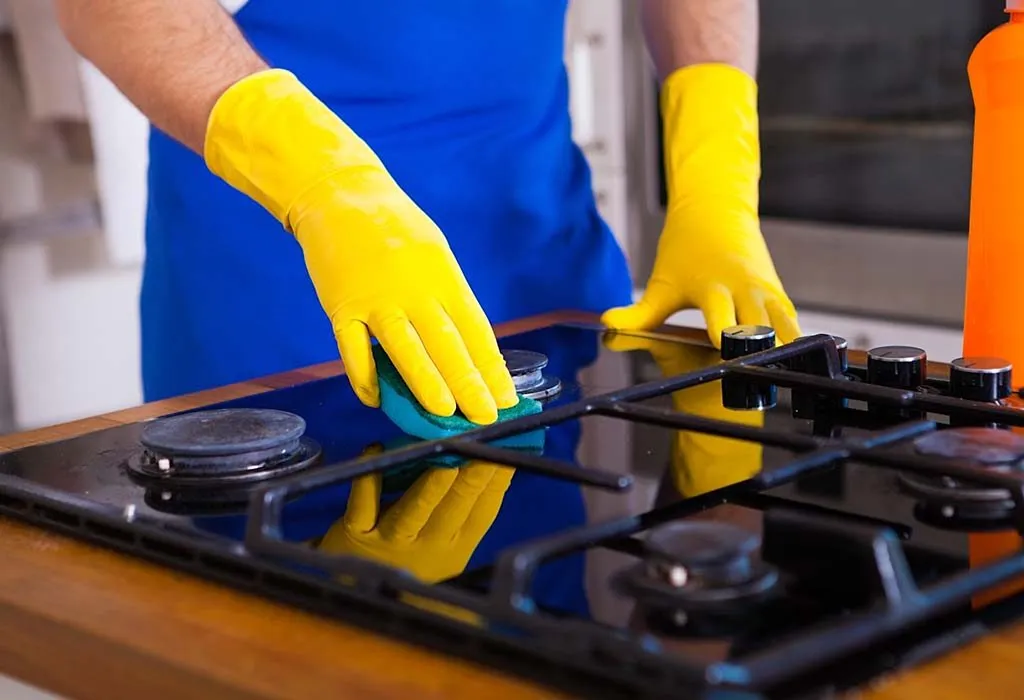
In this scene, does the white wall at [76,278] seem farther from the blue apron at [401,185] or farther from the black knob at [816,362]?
the black knob at [816,362]

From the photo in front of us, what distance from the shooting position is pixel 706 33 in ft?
4.68

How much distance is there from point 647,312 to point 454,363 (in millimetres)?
354

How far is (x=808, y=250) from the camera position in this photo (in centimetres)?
200

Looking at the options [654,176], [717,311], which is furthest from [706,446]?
[654,176]

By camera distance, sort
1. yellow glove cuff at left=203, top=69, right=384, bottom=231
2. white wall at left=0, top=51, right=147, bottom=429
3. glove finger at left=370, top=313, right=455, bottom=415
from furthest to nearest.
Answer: white wall at left=0, top=51, right=147, bottom=429 → yellow glove cuff at left=203, top=69, right=384, bottom=231 → glove finger at left=370, top=313, right=455, bottom=415

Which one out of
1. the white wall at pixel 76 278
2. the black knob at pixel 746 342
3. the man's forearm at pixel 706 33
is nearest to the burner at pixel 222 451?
the black knob at pixel 746 342

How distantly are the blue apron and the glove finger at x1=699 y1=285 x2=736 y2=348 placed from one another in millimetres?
264

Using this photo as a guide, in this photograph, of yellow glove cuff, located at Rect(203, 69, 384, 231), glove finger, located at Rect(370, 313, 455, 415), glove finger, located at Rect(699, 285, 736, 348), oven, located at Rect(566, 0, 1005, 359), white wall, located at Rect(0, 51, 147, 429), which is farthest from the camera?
white wall, located at Rect(0, 51, 147, 429)

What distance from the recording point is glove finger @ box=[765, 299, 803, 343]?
1125 millimetres

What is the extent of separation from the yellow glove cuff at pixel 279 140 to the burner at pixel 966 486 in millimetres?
471

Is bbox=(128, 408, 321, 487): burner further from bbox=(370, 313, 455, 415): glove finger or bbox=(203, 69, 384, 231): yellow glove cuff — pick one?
bbox=(203, 69, 384, 231): yellow glove cuff

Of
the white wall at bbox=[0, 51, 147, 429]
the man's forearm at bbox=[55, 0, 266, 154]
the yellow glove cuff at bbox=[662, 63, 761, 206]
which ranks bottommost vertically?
the white wall at bbox=[0, 51, 147, 429]

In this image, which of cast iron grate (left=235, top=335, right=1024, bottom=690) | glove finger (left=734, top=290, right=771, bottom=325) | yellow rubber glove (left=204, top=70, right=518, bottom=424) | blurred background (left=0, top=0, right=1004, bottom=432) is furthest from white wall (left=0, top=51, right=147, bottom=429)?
cast iron grate (left=235, top=335, right=1024, bottom=690)

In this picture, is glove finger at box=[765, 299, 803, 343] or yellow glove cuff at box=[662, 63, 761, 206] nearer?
glove finger at box=[765, 299, 803, 343]
